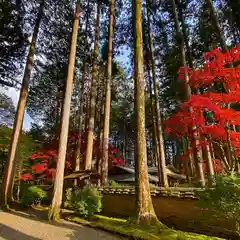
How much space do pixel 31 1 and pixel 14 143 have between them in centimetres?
979

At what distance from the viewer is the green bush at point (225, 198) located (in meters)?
4.32

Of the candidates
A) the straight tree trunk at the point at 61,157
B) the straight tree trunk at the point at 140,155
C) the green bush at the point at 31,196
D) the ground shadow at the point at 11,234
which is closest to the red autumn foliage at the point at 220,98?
the straight tree trunk at the point at 140,155

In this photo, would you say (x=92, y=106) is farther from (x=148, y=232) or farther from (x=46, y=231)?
(x=148, y=232)

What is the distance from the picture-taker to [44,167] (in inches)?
529

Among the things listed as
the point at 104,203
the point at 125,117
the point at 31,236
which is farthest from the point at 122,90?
the point at 31,236

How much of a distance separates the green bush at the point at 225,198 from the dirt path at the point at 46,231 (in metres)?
2.66

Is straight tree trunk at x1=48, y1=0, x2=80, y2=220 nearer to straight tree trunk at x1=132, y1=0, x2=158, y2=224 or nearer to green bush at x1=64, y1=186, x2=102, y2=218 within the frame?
green bush at x1=64, y1=186, x2=102, y2=218

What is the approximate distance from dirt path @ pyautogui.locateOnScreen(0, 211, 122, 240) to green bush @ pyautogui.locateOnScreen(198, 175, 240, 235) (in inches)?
105

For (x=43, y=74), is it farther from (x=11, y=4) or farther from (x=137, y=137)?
(x=137, y=137)

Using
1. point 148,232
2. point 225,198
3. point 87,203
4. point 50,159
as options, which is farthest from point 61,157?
point 225,198

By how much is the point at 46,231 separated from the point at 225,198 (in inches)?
200

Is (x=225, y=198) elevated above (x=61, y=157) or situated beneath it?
situated beneath

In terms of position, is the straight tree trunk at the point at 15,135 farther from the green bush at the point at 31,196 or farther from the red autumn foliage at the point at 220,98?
the red autumn foliage at the point at 220,98

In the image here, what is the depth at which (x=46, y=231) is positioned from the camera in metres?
6.16
